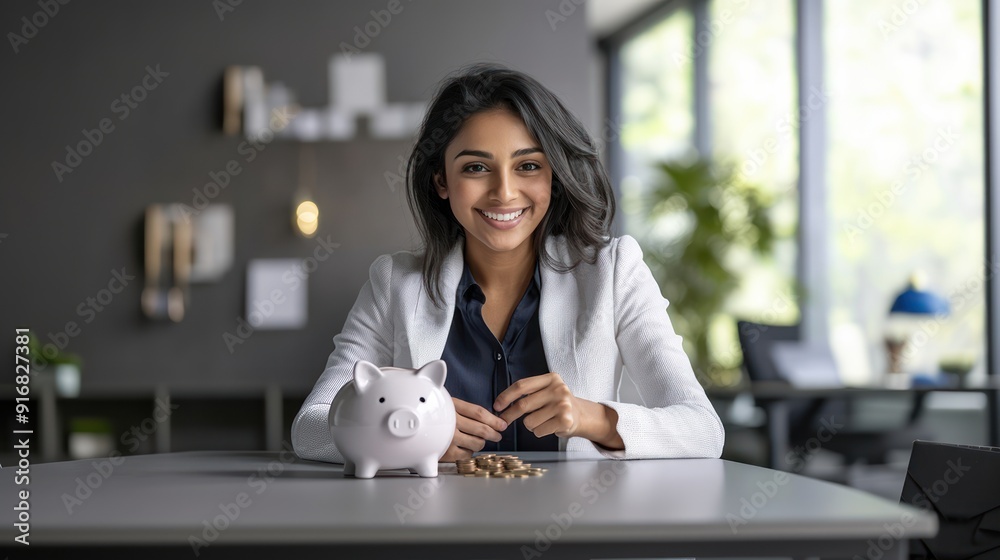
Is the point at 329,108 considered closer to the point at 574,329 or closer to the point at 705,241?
the point at 705,241

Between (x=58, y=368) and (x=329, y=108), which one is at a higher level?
(x=329, y=108)

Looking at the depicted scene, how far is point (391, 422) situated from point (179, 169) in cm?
404

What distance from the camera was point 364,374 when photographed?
131 cm

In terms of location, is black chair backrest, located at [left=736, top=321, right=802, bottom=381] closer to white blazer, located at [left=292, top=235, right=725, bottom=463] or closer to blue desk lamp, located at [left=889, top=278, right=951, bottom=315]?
blue desk lamp, located at [left=889, top=278, right=951, bottom=315]

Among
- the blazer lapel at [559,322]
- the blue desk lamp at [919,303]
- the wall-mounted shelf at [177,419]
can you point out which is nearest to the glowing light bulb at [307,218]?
the wall-mounted shelf at [177,419]

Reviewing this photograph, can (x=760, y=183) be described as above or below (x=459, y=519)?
above

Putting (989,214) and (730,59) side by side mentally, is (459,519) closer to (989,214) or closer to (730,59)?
(989,214)

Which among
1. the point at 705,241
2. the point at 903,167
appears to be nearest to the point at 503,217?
the point at 903,167

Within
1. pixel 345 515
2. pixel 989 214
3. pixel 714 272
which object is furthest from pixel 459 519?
pixel 714 272

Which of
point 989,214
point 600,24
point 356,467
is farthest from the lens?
point 600,24

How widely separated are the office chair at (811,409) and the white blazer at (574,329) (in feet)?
9.22

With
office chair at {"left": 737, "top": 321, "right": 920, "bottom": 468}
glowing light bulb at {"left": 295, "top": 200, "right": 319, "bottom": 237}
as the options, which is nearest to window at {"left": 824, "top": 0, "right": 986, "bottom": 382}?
office chair at {"left": 737, "top": 321, "right": 920, "bottom": 468}

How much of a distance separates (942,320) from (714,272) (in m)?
1.53

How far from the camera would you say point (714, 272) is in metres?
6.68
